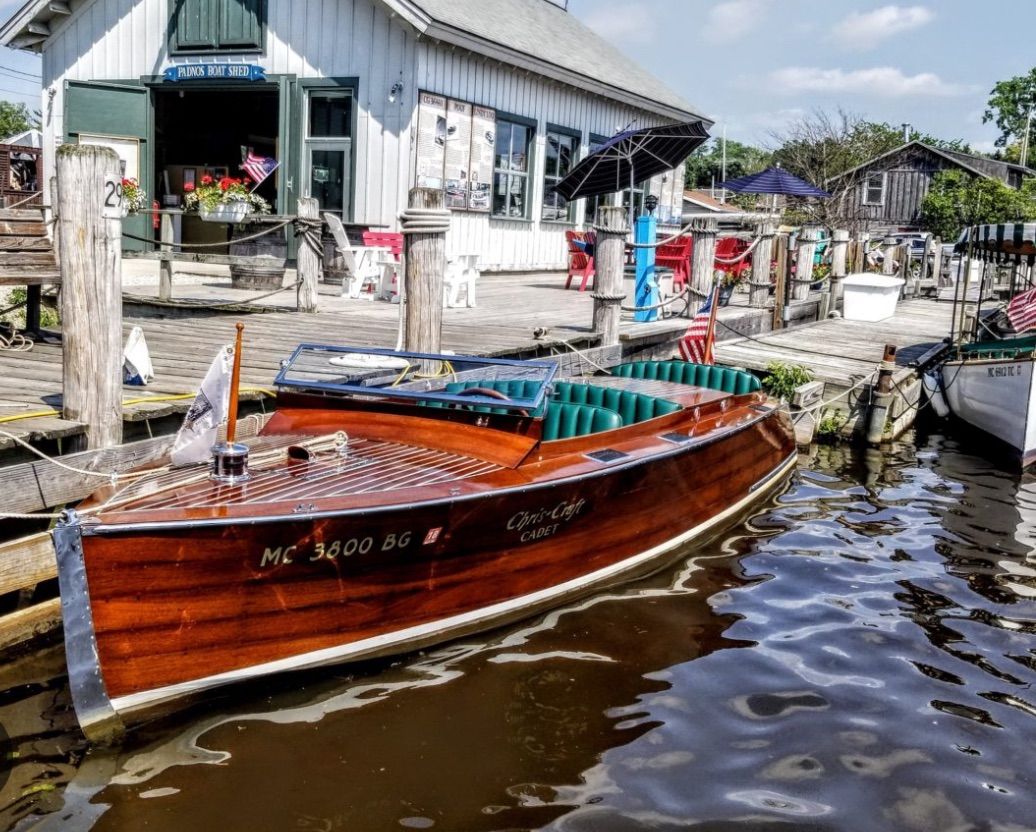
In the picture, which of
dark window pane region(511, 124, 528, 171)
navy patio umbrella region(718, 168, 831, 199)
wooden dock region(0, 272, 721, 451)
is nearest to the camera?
wooden dock region(0, 272, 721, 451)

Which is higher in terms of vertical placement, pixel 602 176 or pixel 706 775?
pixel 602 176

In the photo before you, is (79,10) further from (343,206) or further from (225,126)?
(343,206)

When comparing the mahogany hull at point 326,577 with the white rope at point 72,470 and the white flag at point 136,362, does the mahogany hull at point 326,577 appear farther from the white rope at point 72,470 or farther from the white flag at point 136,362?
the white flag at point 136,362

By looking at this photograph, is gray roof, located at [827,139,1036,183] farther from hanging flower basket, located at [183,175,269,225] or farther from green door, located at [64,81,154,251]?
hanging flower basket, located at [183,175,269,225]

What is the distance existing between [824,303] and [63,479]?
14.2 meters

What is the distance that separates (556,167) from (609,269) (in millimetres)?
9856

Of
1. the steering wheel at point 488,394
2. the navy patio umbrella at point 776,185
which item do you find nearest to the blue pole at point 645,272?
the steering wheel at point 488,394

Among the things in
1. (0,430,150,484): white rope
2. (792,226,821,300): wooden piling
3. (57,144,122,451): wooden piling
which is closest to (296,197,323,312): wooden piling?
(57,144,122,451): wooden piling

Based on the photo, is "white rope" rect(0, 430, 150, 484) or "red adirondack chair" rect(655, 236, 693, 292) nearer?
"white rope" rect(0, 430, 150, 484)

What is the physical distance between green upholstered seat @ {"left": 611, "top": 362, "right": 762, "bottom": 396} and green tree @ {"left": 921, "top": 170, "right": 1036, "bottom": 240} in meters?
32.7

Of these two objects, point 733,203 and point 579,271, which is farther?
point 733,203

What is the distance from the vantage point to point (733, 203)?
55.8 m

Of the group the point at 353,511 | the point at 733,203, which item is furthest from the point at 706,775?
the point at 733,203

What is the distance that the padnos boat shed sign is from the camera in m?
16.1
